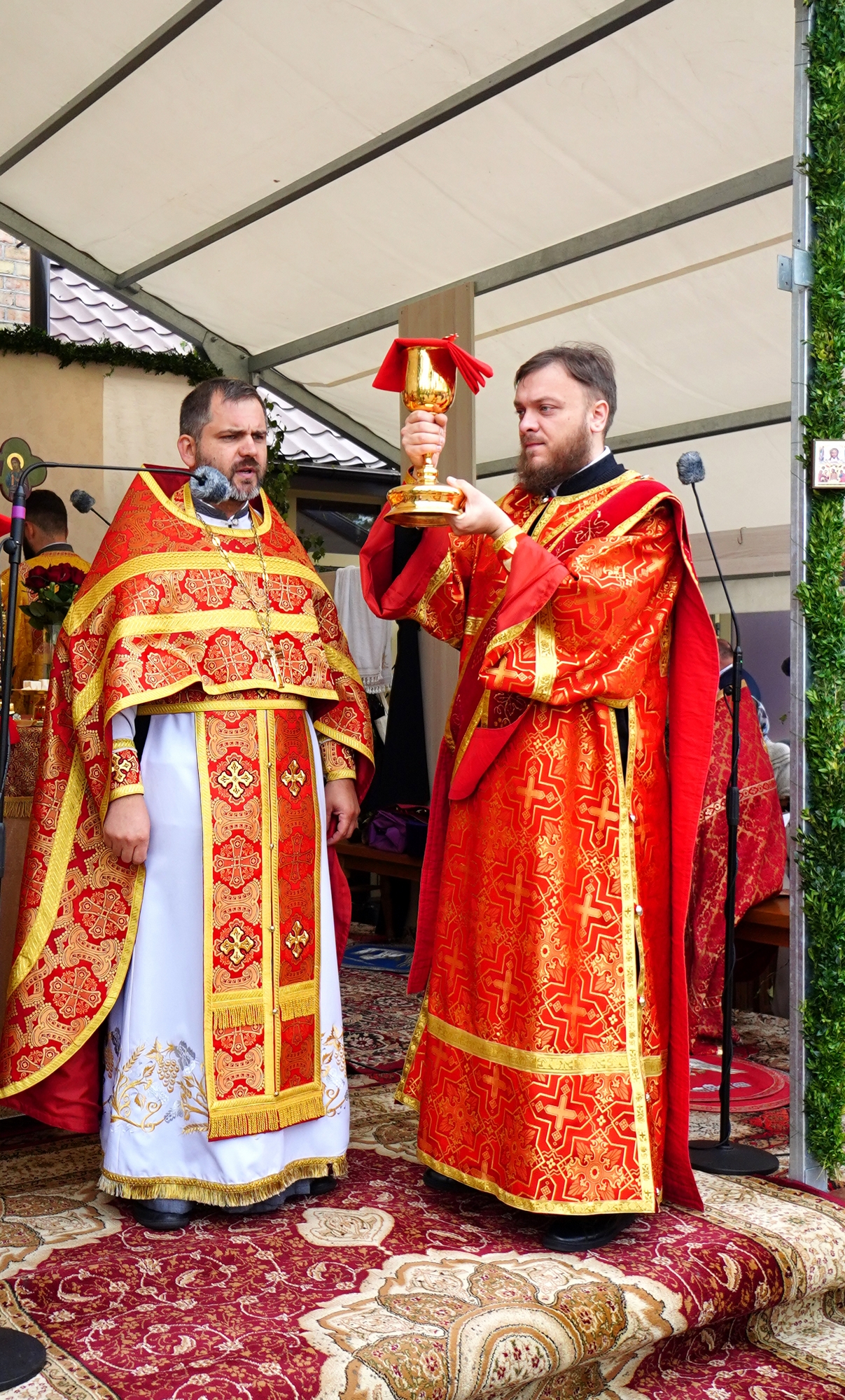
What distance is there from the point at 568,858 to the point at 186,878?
0.93m

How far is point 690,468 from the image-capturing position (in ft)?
11.3

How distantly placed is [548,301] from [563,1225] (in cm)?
484

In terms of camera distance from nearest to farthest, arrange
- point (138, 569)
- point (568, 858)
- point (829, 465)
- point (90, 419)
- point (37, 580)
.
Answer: point (568, 858)
point (138, 569)
point (829, 465)
point (37, 580)
point (90, 419)

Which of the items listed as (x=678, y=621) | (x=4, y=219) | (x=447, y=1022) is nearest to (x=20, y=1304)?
(x=447, y=1022)

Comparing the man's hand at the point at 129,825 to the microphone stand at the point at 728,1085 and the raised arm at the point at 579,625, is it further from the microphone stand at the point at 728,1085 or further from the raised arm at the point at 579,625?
the microphone stand at the point at 728,1085

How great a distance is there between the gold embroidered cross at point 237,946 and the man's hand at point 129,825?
0.95 ft

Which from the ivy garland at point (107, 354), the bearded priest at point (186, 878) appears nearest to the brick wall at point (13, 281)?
the ivy garland at point (107, 354)

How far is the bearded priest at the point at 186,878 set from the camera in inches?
120

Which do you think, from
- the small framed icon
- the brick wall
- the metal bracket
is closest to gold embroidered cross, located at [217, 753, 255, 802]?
the small framed icon

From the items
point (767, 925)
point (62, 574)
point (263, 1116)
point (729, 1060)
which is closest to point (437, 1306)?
point (263, 1116)

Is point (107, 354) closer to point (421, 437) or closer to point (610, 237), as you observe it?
point (610, 237)

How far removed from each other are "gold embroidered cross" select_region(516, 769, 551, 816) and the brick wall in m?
6.45

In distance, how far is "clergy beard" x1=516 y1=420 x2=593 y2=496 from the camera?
3.11 meters

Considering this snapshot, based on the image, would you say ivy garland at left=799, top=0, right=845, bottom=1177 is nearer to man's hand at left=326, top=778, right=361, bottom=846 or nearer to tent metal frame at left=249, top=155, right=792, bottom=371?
man's hand at left=326, top=778, right=361, bottom=846
